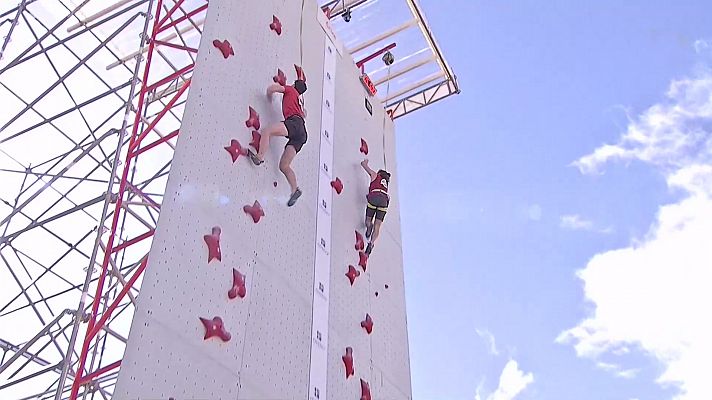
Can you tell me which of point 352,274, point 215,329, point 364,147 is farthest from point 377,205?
point 215,329

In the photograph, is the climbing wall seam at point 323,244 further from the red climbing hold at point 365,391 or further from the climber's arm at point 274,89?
the climber's arm at point 274,89

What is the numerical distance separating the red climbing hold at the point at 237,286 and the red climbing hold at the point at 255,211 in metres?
0.47

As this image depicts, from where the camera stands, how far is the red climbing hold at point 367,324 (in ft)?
19.3

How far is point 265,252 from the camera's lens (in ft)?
15.9

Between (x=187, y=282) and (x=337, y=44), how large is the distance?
13.0 feet

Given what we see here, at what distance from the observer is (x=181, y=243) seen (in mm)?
4121

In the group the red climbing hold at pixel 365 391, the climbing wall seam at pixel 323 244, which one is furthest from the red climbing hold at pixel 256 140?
the red climbing hold at pixel 365 391

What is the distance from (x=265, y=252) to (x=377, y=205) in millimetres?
1789

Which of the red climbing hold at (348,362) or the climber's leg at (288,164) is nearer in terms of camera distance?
the climber's leg at (288,164)

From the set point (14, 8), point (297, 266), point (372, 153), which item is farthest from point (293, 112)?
point (14, 8)

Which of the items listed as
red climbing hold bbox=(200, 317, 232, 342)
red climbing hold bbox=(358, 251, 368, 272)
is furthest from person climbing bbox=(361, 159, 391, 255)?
red climbing hold bbox=(200, 317, 232, 342)

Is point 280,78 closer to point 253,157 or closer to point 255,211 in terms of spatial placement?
point 253,157

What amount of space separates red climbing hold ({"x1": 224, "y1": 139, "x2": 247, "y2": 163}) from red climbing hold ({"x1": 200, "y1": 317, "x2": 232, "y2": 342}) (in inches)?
45.0

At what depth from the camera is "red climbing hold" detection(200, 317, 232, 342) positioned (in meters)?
4.03
